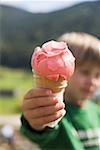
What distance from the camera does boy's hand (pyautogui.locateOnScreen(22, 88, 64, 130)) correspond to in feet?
2.10

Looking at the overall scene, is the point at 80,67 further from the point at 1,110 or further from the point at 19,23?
the point at 1,110

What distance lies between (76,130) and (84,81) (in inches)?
5.2

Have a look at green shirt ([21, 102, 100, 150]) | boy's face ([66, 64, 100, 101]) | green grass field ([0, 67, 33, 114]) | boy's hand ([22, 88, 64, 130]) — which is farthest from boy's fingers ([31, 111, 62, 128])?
green grass field ([0, 67, 33, 114])

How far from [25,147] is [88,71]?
4.01 ft

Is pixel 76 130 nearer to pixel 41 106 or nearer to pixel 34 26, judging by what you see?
pixel 41 106

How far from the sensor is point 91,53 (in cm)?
124

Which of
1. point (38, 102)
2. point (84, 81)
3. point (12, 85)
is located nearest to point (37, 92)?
point (38, 102)

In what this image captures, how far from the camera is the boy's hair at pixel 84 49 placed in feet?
4.01

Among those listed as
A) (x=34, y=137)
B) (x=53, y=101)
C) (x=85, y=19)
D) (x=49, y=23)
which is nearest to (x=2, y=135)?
(x=49, y=23)

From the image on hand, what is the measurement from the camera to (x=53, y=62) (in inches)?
24.7

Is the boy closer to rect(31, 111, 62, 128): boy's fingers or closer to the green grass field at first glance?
rect(31, 111, 62, 128): boy's fingers

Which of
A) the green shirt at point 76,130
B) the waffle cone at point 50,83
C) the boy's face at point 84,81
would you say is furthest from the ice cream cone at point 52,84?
the boy's face at point 84,81

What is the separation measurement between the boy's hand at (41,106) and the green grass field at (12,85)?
435 cm

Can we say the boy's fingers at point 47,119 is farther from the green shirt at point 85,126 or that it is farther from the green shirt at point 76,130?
the green shirt at point 85,126
